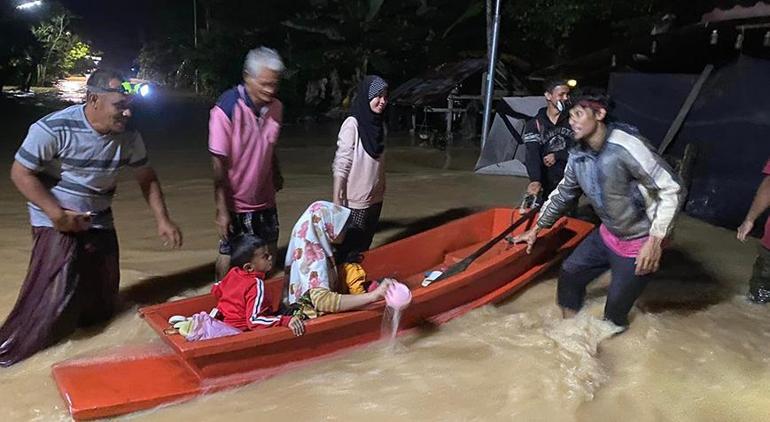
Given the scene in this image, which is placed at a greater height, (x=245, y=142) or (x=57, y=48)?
(x=57, y=48)

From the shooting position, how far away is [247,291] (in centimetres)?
383

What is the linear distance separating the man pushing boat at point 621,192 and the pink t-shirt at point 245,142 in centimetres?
198

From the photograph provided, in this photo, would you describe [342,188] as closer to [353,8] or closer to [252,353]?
[252,353]

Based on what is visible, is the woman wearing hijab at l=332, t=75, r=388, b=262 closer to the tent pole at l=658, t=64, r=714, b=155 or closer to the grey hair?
the grey hair

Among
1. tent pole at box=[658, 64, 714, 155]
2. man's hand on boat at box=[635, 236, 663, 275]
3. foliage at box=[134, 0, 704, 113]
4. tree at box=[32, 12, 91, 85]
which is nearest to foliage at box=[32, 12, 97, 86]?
tree at box=[32, 12, 91, 85]

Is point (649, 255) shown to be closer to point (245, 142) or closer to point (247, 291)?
point (247, 291)

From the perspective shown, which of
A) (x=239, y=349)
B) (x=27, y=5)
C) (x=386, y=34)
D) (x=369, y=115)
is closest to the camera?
(x=239, y=349)

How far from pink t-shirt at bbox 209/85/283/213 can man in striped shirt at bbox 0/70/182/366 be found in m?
0.50

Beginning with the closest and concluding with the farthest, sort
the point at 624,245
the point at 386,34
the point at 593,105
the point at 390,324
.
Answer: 1. the point at 593,105
2. the point at 624,245
3. the point at 390,324
4. the point at 386,34

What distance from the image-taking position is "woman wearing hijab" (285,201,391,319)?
12.7ft

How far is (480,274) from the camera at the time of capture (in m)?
4.62

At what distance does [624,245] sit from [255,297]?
7.36 feet

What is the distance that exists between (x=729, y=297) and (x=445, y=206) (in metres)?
3.75

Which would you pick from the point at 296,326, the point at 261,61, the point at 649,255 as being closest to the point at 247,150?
the point at 261,61
